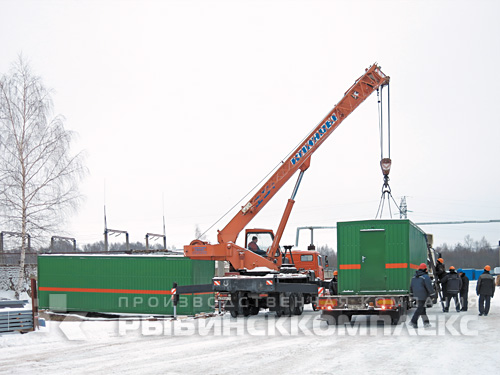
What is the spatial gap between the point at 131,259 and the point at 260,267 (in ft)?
18.2

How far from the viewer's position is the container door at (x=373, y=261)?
53.4ft

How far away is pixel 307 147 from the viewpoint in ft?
71.9

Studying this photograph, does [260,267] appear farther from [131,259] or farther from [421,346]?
[421,346]

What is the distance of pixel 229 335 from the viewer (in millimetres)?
14297

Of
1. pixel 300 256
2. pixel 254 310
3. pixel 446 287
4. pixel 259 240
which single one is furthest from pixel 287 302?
pixel 446 287

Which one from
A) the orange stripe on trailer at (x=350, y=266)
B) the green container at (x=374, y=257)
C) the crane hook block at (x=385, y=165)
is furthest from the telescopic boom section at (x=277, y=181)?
the green container at (x=374, y=257)

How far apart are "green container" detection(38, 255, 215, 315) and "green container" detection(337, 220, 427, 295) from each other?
23.8 feet

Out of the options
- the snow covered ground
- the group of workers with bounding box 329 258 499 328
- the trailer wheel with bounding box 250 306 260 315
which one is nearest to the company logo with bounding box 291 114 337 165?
the group of workers with bounding box 329 258 499 328

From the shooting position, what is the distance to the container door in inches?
641

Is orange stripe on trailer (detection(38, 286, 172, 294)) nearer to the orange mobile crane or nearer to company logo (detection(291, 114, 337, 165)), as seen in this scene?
the orange mobile crane

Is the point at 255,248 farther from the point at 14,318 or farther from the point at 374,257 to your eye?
the point at 14,318

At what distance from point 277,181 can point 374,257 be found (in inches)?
248

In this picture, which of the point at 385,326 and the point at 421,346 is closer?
the point at 421,346

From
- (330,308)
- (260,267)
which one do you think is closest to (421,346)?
(330,308)
